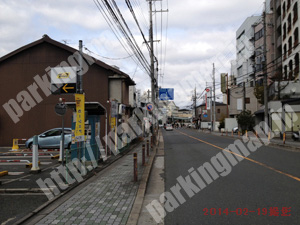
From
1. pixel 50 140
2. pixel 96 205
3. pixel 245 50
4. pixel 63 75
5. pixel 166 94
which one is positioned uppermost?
pixel 245 50

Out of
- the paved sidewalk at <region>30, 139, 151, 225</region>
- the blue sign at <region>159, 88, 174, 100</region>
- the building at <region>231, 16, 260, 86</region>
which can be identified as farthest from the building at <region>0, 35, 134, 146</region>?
Result: the building at <region>231, 16, 260, 86</region>

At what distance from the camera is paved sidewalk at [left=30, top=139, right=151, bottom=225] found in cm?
512

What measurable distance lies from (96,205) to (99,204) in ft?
0.28

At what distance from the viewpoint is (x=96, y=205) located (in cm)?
597

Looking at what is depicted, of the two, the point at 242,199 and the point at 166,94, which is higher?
the point at 166,94

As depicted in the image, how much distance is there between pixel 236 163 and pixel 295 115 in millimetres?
19376

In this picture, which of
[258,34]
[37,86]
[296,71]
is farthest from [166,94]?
[258,34]

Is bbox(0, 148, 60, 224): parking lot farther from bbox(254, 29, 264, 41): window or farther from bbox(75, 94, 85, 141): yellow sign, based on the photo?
bbox(254, 29, 264, 41): window

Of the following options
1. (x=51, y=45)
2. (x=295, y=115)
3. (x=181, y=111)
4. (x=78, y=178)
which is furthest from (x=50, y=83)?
(x=181, y=111)

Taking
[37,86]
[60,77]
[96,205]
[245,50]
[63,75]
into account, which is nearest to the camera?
[96,205]

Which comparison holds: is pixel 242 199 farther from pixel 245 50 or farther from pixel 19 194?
pixel 245 50

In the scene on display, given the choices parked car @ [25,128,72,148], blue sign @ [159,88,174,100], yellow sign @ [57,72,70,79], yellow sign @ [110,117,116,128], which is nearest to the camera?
yellow sign @ [110,117,116,128]

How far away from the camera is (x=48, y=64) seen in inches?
859

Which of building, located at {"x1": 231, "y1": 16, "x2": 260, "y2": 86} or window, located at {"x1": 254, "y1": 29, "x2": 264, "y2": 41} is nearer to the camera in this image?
window, located at {"x1": 254, "y1": 29, "x2": 264, "y2": 41}
